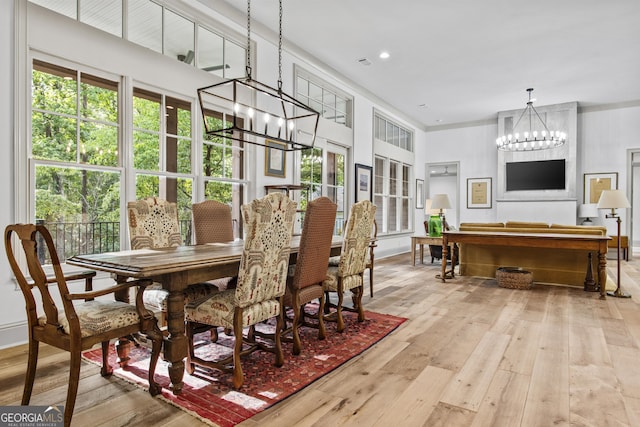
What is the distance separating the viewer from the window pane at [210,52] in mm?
4215

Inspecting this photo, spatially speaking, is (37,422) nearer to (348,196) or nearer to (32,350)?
(32,350)

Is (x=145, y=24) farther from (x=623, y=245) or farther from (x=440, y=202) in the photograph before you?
(x=623, y=245)

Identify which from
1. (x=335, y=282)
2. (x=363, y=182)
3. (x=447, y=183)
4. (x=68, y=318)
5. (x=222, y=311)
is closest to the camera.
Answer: (x=68, y=318)

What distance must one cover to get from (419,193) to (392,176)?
1640 mm

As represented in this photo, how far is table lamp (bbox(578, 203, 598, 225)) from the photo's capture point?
8.00m

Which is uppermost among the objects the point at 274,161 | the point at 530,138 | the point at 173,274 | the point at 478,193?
the point at 530,138

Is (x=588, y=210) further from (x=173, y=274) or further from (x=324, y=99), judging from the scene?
(x=173, y=274)

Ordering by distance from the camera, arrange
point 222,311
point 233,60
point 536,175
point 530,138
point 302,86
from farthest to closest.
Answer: point 536,175 → point 530,138 → point 302,86 → point 233,60 → point 222,311

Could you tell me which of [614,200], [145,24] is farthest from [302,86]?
[614,200]

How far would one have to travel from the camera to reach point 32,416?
177 centimetres

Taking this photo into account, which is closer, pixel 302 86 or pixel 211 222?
pixel 211 222

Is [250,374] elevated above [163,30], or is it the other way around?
[163,30]

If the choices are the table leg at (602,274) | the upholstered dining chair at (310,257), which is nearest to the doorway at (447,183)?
the table leg at (602,274)

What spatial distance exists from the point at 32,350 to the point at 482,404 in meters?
2.29
